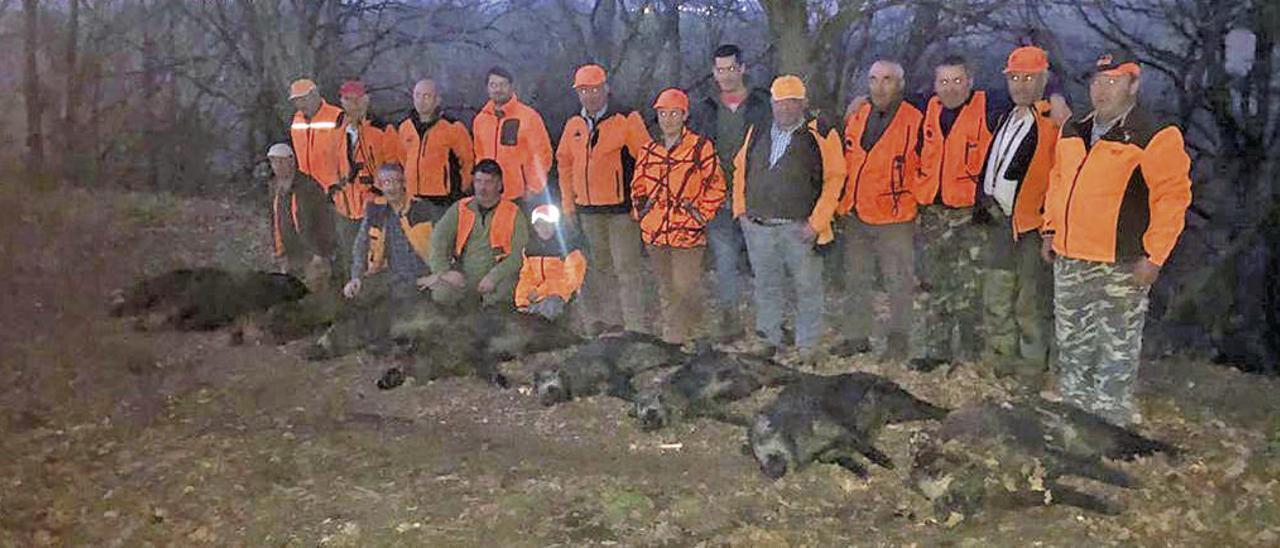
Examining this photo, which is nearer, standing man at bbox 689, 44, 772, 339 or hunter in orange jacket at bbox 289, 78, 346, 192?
standing man at bbox 689, 44, 772, 339

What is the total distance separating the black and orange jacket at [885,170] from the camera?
265 inches

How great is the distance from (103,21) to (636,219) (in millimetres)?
13657

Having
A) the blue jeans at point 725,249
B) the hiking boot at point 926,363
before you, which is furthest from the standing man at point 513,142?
the hiking boot at point 926,363

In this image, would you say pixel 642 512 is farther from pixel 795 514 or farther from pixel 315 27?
pixel 315 27

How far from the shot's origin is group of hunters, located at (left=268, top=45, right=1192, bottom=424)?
5621 mm

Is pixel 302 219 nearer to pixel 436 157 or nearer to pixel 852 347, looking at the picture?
pixel 436 157

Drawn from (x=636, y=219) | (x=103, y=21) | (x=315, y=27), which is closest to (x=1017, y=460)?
(x=636, y=219)

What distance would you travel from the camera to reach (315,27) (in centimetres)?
1394

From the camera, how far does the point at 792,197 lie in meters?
6.72

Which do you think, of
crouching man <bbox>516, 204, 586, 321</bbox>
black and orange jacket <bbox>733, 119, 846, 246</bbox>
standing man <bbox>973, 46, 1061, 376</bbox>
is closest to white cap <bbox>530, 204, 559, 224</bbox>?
crouching man <bbox>516, 204, 586, 321</bbox>

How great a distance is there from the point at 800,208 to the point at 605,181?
132 cm

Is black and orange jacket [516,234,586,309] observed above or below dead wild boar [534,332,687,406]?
above

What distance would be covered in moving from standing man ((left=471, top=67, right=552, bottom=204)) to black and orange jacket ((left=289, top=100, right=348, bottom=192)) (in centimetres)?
137

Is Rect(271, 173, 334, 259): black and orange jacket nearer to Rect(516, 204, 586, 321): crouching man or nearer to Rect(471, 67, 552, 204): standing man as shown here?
Rect(471, 67, 552, 204): standing man
